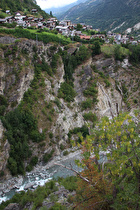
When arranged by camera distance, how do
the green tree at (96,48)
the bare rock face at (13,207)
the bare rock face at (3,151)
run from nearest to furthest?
the bare rock face at (13,207), the bare rock face at (3,151), the green tree at (96,48)

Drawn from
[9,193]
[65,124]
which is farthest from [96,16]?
[9,193]

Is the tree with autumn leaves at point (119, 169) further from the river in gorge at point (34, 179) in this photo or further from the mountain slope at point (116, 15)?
the mountain slope at point (116, 15)

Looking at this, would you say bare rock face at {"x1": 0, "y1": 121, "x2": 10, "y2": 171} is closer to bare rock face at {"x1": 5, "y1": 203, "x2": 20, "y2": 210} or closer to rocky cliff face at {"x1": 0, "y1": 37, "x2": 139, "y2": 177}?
rocky cliff face at {"x1": 0, "y1": 37, "x2": 139, "y2": 177}

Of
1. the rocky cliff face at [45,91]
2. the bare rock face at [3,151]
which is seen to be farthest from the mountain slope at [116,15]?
the bare rock face at [3,151]

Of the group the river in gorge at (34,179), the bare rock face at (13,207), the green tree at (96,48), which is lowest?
the river in gorge at (34,179)

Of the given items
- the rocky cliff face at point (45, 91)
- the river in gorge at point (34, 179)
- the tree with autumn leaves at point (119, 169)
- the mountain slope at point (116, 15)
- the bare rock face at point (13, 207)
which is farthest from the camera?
the mountain slope at point (116, 15)

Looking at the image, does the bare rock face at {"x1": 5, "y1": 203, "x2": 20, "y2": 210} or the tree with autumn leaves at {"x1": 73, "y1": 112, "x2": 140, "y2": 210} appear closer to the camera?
the tree with autumn leaves at {"x1": 73, "y1": 112, "x2": 140, "y2": 210}

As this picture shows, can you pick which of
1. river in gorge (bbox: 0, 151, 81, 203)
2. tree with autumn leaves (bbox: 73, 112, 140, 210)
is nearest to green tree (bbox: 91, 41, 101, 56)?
river in gorge (bbox: 0, 151, 81, 203)

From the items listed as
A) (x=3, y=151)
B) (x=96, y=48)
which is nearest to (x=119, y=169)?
(x=3, y=151)

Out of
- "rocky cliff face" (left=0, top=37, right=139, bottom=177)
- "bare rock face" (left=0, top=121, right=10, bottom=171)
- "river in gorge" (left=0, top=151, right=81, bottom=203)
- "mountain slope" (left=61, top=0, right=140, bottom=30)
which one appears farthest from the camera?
"mountain slope" (left=61, top=0, right=140, bottom=30)

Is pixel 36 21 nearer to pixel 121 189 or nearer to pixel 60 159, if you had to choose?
pixel 60 159

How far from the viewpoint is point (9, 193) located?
60.4ft

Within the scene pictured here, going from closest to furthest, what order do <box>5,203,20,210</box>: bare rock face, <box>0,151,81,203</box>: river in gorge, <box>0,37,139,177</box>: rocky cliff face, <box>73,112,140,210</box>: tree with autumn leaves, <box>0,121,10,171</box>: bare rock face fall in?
<box>73,112,140,210</box>: tree with autumn leaves
<box>5,203,20,210</box>: bare rock face
<box>0,151,81,203</box>: river in gorge
<box>0,121,10,171</box>: bare rock face
<box>0,37,139,177</box>: rocky cliff face

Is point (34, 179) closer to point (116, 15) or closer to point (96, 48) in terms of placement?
point (96, 48)
